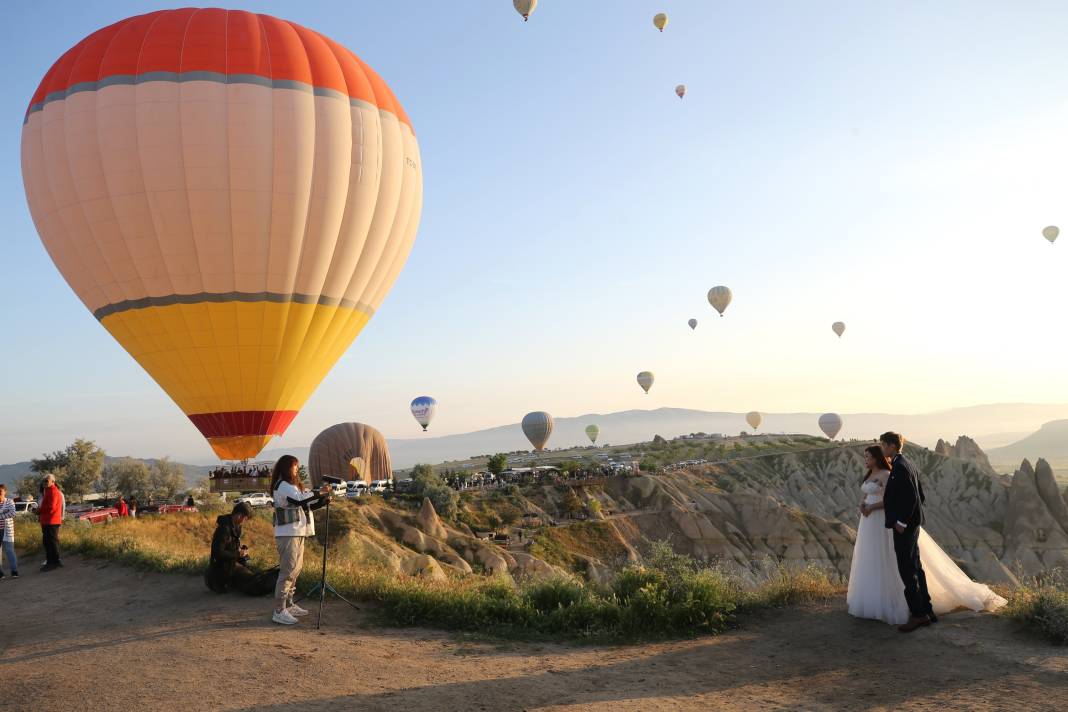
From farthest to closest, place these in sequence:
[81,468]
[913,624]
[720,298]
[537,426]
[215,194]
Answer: [537,426], [720,298], [81,468], [215,194], [913,624]

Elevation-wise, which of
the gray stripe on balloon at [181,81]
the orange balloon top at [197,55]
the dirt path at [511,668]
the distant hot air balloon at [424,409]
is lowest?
the dirt path at [511,668]

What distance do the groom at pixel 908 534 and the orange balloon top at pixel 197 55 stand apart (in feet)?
63.2

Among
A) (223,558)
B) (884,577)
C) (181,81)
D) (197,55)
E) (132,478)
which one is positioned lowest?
(884,577)

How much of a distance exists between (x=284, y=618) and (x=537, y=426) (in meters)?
81.9

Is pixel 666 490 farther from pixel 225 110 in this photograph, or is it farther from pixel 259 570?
pixel 259 570

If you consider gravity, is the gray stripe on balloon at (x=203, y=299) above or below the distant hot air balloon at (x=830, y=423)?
above

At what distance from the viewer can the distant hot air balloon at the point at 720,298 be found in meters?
73.5

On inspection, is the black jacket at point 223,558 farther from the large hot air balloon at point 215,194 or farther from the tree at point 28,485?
the tree at point 28,485

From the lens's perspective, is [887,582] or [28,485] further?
[28,485]

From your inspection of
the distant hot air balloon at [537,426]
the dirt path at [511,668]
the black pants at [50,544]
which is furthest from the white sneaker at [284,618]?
the distant hot air balloon at [537,426]

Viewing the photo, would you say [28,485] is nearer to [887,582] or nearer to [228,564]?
[228,564]

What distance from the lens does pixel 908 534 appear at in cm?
796

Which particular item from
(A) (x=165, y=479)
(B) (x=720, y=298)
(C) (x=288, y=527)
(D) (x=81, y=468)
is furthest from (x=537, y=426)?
(C) (x=288, y=527)

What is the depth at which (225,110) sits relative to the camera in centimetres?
2052
